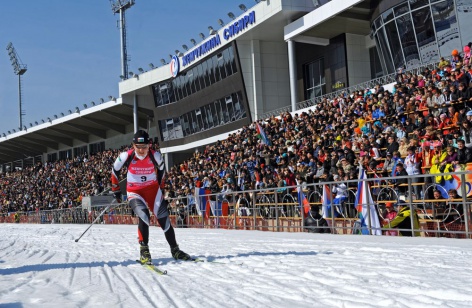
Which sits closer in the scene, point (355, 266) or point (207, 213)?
point (355, 266)

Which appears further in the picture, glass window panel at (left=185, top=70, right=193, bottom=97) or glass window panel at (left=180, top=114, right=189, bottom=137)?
glass window panel at (left=180, top=114, right=189, bottom=137)

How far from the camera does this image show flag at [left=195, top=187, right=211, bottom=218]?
20.6 meters

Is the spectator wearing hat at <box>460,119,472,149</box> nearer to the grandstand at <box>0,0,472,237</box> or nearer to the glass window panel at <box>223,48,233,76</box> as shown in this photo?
the grandstand at <box>0,0,472,237</box>

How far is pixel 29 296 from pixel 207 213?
1504 cm

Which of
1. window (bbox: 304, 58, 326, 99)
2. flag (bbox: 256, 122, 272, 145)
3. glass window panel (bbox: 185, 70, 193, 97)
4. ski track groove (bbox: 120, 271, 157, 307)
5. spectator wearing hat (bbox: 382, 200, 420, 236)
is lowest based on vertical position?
ski track groove (bbox: 120, 271, 157, 307)

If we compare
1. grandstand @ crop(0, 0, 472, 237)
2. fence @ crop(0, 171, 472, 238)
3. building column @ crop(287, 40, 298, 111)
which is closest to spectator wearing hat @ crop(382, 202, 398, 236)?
fence @ crop(0, 171, 472, 238)

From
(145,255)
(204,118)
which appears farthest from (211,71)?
(145,255)

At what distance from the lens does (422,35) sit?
84.8 feet

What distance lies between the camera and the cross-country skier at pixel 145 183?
8.16 metres

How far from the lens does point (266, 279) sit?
5980 millimetres

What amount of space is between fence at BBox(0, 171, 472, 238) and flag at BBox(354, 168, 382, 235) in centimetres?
2

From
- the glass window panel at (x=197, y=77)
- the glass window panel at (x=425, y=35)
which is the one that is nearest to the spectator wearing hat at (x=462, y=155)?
the glass window panel at (x=425, y=35)

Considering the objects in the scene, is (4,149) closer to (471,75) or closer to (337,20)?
(337,20)

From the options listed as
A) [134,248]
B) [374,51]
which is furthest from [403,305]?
[374,51]
